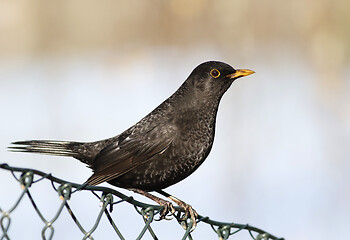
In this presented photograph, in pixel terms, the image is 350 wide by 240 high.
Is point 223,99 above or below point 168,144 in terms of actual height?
above

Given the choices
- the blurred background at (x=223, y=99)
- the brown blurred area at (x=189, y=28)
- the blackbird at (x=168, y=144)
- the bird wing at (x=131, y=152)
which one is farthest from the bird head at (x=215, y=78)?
the brown blurred area at (x=189, y=28)

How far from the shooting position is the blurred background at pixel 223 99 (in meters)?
7.49

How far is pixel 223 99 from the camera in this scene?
873 centimetres

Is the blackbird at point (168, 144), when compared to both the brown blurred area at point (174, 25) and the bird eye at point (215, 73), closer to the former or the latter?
the bird eye at point (215, 73)

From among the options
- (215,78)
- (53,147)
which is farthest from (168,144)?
(53,147)

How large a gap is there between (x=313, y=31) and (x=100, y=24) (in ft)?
10.2

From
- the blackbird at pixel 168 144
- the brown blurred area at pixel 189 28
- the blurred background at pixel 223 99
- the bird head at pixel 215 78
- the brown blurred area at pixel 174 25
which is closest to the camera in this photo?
the blackbird at pixel 168 144

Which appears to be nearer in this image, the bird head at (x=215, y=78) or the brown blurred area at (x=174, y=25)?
the bird head at (x=215, y=78)

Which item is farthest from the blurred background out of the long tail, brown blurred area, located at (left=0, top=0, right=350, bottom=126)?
the long tail

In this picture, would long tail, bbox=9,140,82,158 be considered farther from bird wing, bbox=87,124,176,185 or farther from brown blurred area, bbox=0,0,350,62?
brown blurred area, bbox=0,0,350,62

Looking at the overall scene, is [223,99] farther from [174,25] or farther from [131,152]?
[131,152]

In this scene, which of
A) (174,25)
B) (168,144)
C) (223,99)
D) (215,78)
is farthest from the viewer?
(174,25)

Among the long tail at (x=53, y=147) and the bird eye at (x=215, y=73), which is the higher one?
the bird eye at (x=215, y=73)

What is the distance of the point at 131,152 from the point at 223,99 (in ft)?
12.9
